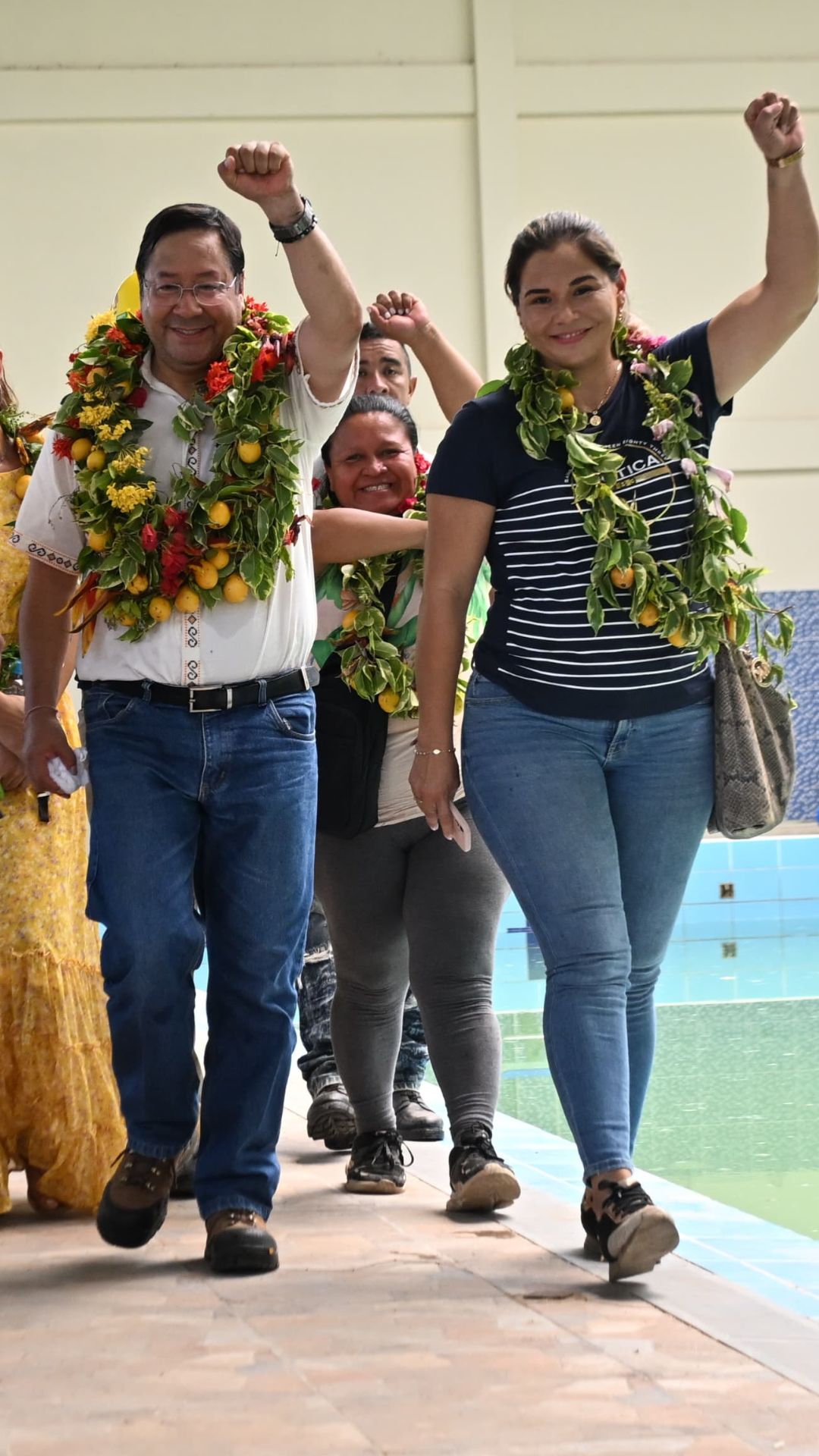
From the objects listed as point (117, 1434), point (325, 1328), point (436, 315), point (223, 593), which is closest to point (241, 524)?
point (223, 593)

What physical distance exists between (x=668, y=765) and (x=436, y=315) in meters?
10.2

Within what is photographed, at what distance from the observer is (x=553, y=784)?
2.82 m

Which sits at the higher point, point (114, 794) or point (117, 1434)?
point (114, 794)

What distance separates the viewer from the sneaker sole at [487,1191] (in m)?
3.27

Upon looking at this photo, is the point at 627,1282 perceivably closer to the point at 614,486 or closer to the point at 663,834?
the point at 663,834

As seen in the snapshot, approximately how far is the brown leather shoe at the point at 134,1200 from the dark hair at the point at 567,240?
1.58 m

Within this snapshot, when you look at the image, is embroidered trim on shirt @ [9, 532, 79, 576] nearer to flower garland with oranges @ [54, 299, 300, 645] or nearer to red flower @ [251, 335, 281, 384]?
flower garland with oranges @ [54, 299, 300, 645]

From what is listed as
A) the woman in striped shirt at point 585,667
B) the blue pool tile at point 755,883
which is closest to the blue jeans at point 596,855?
the woman in striped shirt at point 585,667

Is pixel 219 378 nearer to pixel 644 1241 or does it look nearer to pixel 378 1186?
pixel 644 1241

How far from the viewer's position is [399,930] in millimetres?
3625

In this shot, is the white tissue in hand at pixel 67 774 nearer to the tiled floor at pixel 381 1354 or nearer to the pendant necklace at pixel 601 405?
the tiled floor at pixel 381 1354

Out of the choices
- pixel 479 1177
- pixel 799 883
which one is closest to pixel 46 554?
pixel 479 1177

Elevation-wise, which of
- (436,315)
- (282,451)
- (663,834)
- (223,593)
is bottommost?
(663,834)

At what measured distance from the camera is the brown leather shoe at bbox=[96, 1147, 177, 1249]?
2.90m
